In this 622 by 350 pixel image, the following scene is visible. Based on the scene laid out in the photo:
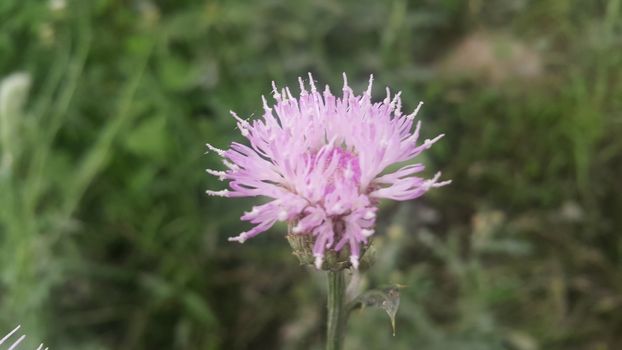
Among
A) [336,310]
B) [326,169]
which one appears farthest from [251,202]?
[326,169]

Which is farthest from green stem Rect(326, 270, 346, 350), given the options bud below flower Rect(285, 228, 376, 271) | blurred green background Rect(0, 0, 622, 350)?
blurred green background Rect(0, 0, 622, 350)

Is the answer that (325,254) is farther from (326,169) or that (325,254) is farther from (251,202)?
(251,202)

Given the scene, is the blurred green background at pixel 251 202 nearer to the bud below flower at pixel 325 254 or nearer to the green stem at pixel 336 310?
the green stem at pixel 336 310

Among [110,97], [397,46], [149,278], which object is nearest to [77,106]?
[110,97]

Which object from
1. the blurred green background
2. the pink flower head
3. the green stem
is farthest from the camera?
the blurred green background

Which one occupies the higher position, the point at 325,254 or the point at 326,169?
the point at 326,169

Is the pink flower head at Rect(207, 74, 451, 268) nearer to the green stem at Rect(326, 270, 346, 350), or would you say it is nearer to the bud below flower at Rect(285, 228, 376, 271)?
the bud below flower at Rect(285, 228, 376, 271)
